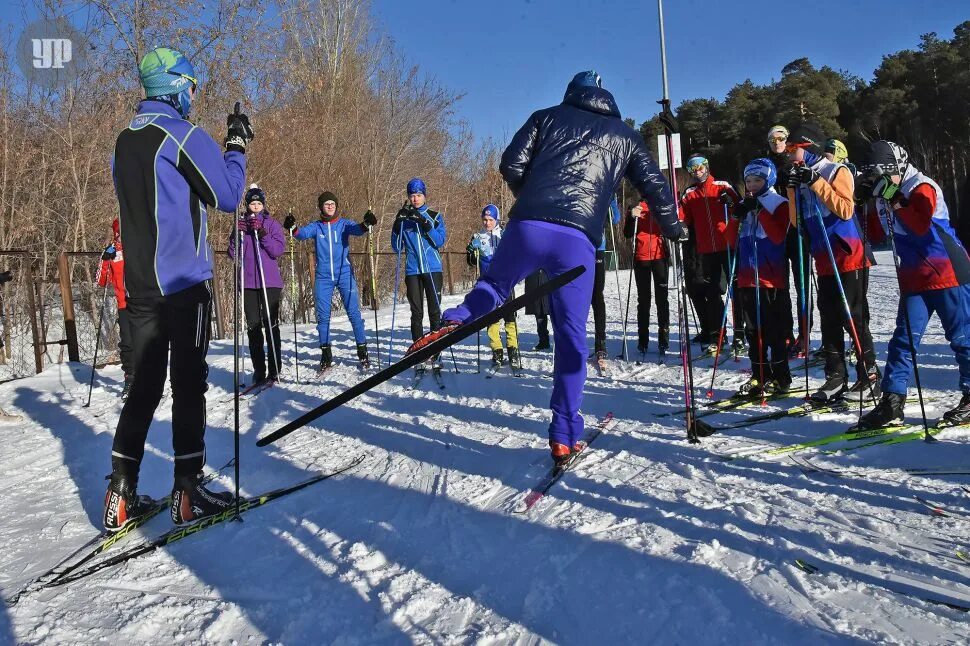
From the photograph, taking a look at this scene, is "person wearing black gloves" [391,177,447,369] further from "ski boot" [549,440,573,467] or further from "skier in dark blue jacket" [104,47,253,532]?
"skier in dark blue jacket" [104,47,253,532]

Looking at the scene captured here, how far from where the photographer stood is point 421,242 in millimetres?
6719

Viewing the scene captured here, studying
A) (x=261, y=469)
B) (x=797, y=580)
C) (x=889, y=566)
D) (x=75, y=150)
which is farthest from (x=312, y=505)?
(x=75, y=150)

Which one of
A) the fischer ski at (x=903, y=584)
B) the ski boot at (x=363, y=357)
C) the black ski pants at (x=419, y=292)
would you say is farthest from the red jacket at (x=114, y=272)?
the fischer ski at (x=903, y=584)

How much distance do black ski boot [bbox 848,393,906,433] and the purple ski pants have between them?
5.63 feet

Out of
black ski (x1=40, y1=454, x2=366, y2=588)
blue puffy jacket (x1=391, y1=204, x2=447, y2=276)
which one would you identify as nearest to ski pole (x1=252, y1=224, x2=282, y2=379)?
blue puffy jacket (x1=391, y1=204, x2=447, y2=276)

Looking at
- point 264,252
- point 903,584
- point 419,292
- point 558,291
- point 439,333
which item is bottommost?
point 903,584

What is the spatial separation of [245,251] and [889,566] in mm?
6284

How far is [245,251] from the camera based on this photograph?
671 centimetres

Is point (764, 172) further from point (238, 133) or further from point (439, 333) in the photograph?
point (238, 133)

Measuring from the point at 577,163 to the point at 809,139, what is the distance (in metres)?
2.11

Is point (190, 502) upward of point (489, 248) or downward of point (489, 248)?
downward

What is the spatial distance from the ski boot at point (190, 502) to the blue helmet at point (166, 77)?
179 cm

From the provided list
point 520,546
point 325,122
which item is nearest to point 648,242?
point 520,546

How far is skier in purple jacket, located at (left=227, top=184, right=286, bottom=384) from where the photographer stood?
255 inches
